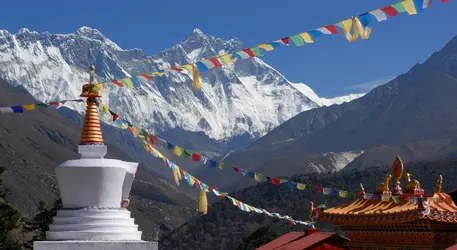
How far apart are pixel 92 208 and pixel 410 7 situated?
6282 mm

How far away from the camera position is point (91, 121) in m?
14.2

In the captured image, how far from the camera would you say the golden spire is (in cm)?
1412

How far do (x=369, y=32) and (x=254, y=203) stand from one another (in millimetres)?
86059

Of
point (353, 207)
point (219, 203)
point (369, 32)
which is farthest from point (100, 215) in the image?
point (219, 203)

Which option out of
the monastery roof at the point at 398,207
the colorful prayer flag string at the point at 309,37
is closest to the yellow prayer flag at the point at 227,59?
the colorful prayer flag string at the point at 309,37

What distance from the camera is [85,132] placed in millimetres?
14180

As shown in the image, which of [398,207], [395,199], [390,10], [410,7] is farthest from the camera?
[398,207]

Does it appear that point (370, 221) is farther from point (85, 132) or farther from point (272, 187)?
point (272, 187)

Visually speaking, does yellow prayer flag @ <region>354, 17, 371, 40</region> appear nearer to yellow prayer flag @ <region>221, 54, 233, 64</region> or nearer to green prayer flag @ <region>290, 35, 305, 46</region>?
green prayer flag @ <region>290, 35, 305, 46</region>

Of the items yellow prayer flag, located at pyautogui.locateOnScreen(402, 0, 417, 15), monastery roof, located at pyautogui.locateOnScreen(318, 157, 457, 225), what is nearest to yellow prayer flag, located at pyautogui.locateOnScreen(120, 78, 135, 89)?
yellow prayer flag, located at pyautogui.locateOnScreen(402, 0, 417, 15)

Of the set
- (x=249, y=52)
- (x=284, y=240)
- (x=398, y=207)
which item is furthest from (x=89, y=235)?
(x=284, y=240)

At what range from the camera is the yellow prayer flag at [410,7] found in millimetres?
12430

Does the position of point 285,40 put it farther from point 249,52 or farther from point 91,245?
point 91,245

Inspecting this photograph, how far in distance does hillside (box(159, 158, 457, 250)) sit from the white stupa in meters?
65.1
